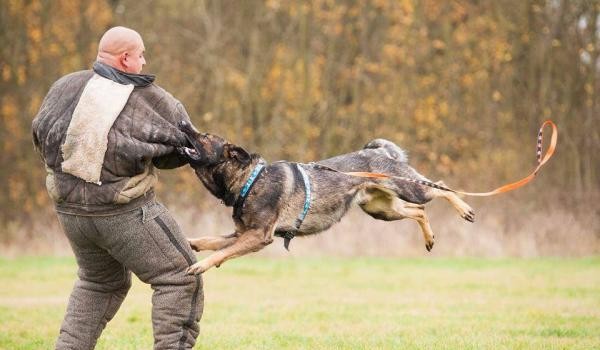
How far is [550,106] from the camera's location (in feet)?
59.1

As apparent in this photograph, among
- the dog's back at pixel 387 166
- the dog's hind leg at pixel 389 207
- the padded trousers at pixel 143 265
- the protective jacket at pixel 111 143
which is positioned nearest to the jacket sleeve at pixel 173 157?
the protective jacket at pixel 111 143

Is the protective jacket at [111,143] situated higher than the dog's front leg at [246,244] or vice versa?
the protective jacket at [111,143]

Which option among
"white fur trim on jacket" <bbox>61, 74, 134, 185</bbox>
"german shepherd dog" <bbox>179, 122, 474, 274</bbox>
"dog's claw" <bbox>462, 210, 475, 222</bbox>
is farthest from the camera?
"dog's claw" <bbox>462, 210, 475, 222</bbox>

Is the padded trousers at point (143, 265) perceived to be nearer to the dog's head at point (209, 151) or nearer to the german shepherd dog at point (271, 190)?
the german shepherd dog at point (271, 190)

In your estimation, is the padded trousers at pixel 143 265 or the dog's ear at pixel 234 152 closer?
the padded trousers at pixel 143 265

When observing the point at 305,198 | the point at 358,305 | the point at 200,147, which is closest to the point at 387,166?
the point at 305,198

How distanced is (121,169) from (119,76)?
0.51 metres

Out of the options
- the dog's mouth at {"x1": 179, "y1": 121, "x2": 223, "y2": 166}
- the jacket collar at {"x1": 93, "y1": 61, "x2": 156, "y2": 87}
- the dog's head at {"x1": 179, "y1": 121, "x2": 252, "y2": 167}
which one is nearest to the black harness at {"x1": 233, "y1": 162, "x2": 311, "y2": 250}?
the dog's head at {"x1": 179, "y1": 121, "x2": 252, "y2": 167}

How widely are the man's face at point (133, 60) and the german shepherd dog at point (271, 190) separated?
418 millimetres

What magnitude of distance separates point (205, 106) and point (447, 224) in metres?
6.74

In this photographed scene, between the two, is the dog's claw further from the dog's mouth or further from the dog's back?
the dog's mouth

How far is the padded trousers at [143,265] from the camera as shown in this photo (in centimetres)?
491

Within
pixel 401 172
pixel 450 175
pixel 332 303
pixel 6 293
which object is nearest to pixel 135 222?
pixel 401 172

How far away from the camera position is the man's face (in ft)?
16.3
